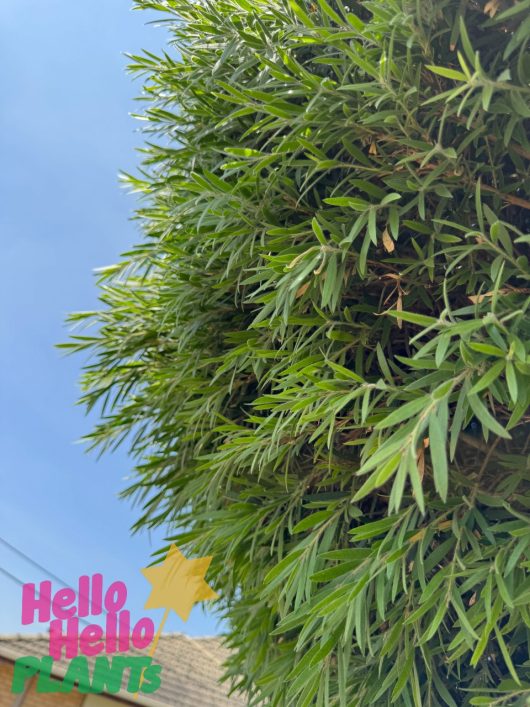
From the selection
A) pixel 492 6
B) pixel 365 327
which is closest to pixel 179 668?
pixel 365 327

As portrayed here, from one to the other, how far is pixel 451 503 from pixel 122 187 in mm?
2629

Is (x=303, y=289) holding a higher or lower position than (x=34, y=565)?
higher

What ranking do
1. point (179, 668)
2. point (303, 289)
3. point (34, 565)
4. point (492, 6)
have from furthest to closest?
point (179, 668) → point (34, 565) → point (303, 289) → point (492, 6)

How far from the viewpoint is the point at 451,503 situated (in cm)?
141

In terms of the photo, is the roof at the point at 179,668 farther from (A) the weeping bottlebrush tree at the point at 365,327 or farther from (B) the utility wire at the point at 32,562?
(A) the weeping bottlebrush tree at the point at 365,327

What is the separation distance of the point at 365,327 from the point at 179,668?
15.0 ft

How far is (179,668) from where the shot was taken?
16.6ft

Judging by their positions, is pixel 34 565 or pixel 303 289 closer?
pixel 303 289

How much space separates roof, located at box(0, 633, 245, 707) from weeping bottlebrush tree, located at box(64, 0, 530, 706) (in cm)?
219

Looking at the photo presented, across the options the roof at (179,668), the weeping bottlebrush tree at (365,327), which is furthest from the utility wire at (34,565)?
the weeping bottlebrush tree at (365,327)

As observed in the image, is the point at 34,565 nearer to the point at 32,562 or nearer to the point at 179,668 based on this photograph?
the point at 32,562

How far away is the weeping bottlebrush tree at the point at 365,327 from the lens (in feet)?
4.00

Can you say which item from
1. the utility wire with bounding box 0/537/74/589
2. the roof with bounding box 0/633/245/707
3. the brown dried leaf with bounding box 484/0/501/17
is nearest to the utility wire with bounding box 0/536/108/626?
the utility wire with bounding box 0/537/74/589

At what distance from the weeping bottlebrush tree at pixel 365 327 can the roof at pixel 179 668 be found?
219 centimetres
